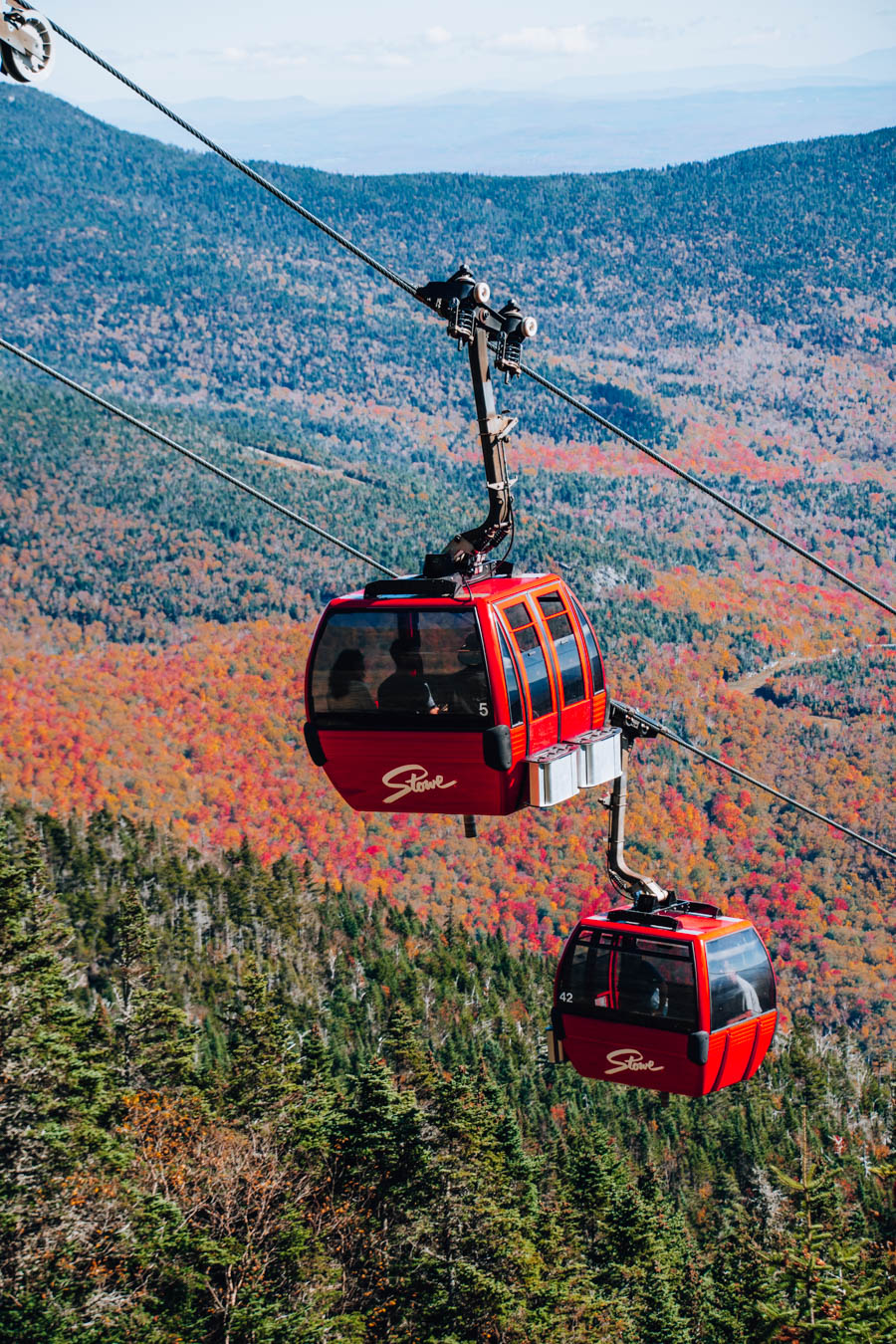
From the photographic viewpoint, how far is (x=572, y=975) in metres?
23.1

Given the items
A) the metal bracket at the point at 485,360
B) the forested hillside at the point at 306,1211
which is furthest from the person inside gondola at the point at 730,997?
the forested hillside at the point at 306,1211

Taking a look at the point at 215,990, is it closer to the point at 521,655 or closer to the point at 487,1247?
the point at 487,1247

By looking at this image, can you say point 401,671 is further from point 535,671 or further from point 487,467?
point 487,467

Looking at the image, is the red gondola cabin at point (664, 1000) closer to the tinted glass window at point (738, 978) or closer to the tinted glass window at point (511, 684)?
the tinted glass window at point (738, 978)

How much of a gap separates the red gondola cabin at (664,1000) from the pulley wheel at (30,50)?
13761mm

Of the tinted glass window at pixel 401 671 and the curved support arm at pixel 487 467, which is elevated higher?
the curved support arm at pixel 487 467

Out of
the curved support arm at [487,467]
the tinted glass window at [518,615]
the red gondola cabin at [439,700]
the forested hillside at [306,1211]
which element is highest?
the curved support arm at [487,467]

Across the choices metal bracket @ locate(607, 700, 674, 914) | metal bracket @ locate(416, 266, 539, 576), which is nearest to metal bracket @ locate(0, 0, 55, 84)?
metal bracket @ locate(416, 266, 539, 576)

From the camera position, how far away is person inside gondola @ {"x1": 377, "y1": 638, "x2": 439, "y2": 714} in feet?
60.8

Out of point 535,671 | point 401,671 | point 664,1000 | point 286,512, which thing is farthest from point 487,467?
point 664,1000

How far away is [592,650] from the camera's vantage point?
20.6m

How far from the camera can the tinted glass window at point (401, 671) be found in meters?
18.4

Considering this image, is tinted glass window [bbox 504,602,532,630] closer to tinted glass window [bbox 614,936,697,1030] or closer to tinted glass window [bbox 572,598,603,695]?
tinted glass window [bbox 572,598,603,695]

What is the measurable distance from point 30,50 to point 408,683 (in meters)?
7.79
